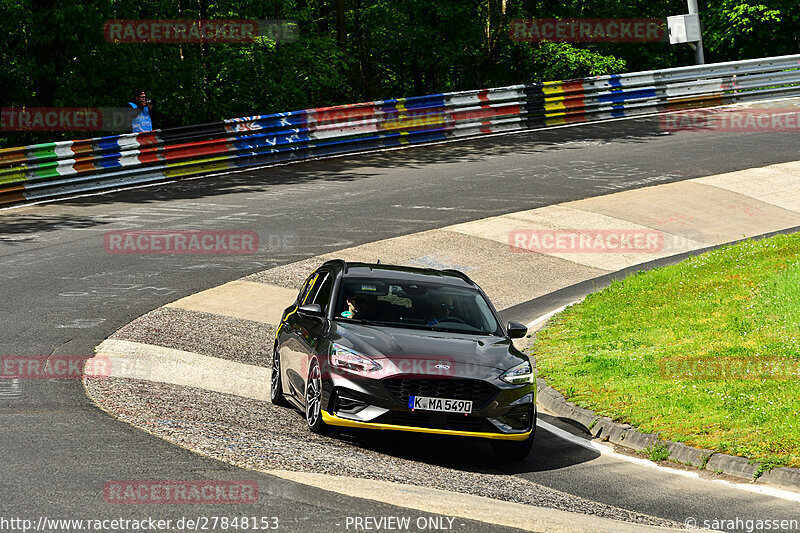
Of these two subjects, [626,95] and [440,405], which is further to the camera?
[626,95]

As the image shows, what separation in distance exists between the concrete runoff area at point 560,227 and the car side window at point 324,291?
415cm

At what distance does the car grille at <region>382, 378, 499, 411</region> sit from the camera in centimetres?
933

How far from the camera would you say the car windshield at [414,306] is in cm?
1052

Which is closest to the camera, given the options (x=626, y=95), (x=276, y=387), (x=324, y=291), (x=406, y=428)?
(x=406, y=428)

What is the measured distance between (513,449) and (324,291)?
277 centimetres

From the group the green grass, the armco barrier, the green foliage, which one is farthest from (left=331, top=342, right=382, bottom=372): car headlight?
the armco barrier

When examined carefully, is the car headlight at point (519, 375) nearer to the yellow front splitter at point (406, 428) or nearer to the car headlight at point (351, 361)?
the yellow front splitter at point (406, 428)

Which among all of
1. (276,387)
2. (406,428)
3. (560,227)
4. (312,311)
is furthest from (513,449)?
(560,227)

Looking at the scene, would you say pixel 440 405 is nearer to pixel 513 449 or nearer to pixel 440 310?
pixel 513 449

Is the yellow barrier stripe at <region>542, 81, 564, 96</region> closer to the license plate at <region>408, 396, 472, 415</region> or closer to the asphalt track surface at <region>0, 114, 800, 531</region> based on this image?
the asphalt track surface at <region>0, 114, 800, 531</region>

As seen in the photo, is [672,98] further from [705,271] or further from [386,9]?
[705,271]

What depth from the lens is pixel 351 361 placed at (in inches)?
376

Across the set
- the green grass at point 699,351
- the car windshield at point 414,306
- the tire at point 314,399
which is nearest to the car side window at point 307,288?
the car windshield at point 414,306

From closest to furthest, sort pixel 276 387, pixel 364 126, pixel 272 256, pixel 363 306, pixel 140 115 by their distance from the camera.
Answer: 1. pixel 363 306
2. pixel 276 387
3. pixel 272 256
4. pixel 140 115
5. pixel 364 126
